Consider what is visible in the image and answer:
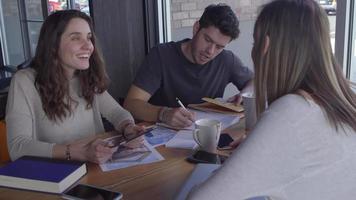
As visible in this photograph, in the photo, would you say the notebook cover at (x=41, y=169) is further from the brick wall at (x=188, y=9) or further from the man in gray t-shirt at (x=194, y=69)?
the brick wall at (x=188, y=9)

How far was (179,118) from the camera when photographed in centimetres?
168

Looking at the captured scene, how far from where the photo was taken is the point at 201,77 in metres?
2.23

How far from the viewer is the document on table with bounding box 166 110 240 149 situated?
149 centimetres

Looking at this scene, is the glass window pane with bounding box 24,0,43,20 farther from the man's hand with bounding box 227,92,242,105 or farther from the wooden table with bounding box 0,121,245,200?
the wooden table with bounding box 0,121,245,200

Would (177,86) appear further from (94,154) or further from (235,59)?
(94,154)

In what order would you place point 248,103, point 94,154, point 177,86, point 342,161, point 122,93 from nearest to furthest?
1. point 342,161
2. point 94,154
3. point 248,103
4. point 177,86
5. point 122,93

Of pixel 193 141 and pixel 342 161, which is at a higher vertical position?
pixel 342 161

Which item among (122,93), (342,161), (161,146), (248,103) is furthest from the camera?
(122,93)

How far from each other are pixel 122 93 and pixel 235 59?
4.06ft

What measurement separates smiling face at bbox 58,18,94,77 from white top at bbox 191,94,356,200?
3.36 ft

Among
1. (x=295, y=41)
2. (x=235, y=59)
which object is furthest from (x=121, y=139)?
(x=235, y=59)

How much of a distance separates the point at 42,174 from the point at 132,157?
1.08ft

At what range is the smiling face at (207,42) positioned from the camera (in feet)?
6.64

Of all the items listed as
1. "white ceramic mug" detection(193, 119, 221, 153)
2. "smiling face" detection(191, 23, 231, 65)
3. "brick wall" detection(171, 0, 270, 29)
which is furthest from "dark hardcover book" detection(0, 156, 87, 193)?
"brick wall" detection(171, 0, 270, 29)
